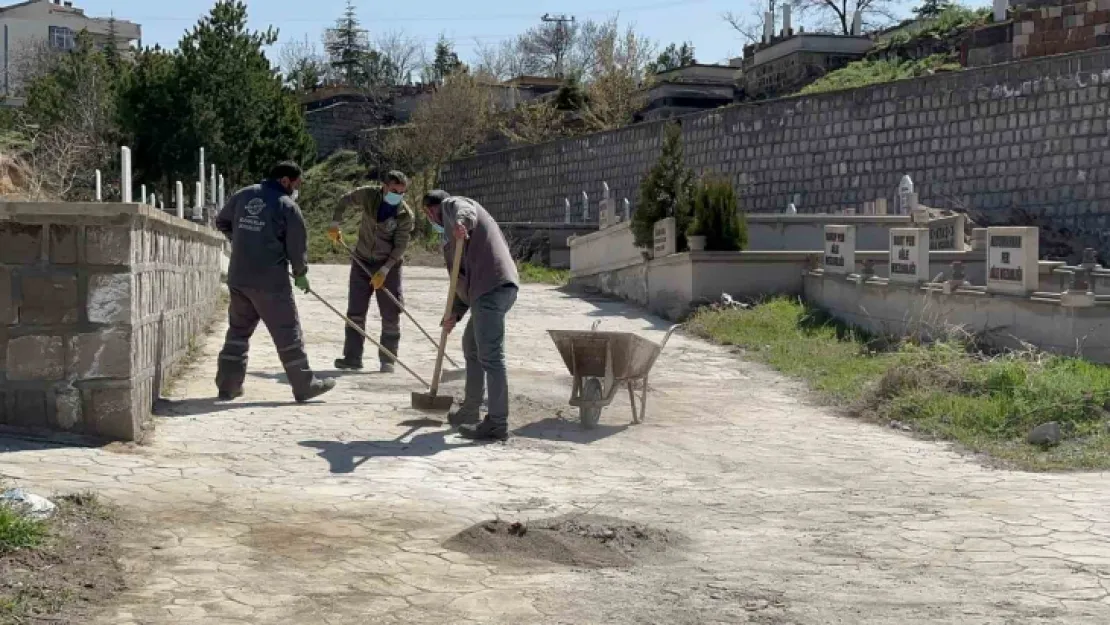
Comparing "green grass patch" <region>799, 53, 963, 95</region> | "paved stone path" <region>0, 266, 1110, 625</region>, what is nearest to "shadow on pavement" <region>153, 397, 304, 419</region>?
"paved stone path" <region>0, 266, 1110, 625</region>

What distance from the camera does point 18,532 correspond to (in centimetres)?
516

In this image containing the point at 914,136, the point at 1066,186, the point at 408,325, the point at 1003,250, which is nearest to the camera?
the point at 1003,250

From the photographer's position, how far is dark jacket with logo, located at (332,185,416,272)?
36.3 feet

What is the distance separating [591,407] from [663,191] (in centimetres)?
1018

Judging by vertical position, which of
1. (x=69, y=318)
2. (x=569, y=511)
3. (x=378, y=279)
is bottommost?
(x=569, y=511)

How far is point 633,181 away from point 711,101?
14.1 m

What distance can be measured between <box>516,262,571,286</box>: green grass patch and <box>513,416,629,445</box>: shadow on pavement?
44.4 feet

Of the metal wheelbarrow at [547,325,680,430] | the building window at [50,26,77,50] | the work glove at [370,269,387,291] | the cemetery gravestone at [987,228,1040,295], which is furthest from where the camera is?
the building window at [50,26,77,50]

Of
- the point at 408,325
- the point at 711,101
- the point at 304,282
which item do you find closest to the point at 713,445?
the point at 304,282

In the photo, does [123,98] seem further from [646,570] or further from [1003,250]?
[646,570]

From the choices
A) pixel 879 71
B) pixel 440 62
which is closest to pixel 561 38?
pixel 440 62

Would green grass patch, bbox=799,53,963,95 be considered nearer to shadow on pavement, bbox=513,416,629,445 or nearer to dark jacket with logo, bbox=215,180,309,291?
shadow on pavement, bbox=513,416,629,445

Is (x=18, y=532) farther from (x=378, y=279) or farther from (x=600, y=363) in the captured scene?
(x=378, y=279)

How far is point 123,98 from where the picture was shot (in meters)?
36.9
